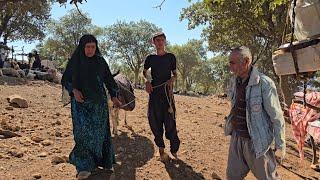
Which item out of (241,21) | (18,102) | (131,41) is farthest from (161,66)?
(131,41)

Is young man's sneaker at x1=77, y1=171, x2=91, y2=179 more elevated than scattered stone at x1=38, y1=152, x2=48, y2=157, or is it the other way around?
scattered stone at x1=38, y1=152, x2=48, y2=157

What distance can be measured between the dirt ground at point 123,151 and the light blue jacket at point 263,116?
199 cm

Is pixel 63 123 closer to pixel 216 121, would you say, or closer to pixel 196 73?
pixel 216 121

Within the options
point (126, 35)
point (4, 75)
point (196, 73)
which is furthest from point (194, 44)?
point (4, 75)

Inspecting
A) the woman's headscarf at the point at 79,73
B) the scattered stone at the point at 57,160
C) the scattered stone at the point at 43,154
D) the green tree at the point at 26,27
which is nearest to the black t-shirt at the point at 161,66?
the woman's headscarf at the point at 79,73

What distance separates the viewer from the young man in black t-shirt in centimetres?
600

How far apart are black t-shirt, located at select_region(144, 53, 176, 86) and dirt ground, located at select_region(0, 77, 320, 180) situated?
4.01ft

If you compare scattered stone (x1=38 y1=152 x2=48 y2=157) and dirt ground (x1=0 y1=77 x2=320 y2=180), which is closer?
dirt ground (x1=0 y1=77 x2=320 y2=180)

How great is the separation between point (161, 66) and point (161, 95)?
1.36ft

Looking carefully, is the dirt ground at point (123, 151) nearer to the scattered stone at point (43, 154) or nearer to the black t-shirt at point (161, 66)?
the scattered stone at point (43, 154)

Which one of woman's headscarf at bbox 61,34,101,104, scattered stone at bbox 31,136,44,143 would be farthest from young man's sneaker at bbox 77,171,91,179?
scattered stone at bbox 31,136,44,143

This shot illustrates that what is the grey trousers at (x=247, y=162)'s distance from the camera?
3.99 meters

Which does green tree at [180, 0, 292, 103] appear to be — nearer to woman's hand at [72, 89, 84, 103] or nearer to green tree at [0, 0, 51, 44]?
woman's hand at [72, 89, 84, 103]

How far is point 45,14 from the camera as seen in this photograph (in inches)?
1168
